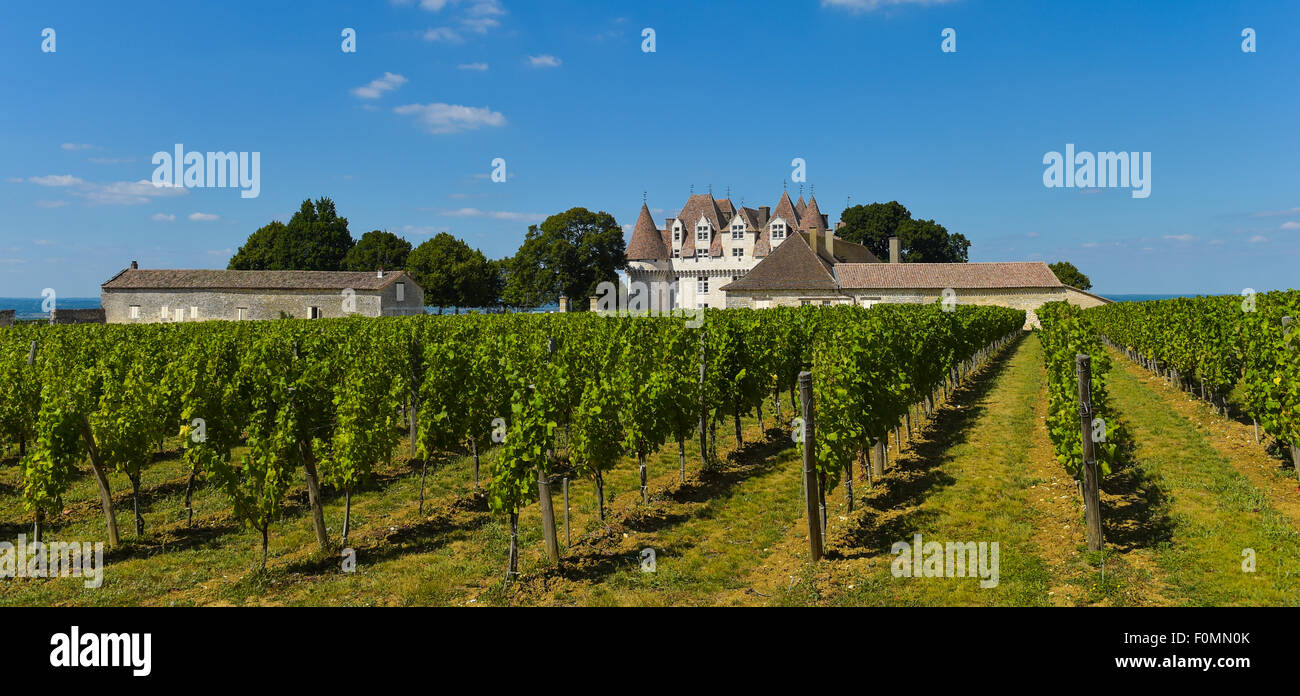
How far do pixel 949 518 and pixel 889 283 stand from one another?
2015 inches

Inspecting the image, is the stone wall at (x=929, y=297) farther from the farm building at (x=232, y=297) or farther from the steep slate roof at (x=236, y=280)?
the steep slate roof at (x=236, y=280)

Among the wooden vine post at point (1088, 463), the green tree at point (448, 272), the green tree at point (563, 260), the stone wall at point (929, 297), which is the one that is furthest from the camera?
the green tree at point (448, 272)

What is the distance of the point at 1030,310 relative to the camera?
57719mm

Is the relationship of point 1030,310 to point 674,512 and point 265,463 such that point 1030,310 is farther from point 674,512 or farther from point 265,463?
point 265,463

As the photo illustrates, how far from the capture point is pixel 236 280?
5791 cm

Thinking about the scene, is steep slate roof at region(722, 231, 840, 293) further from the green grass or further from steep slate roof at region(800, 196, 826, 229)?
the green grass

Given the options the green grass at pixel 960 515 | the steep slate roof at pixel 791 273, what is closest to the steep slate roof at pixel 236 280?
the steep slate roof at pixel 791 273

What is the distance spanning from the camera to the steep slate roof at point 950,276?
2247 inches

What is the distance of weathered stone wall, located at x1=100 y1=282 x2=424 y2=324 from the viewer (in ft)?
186

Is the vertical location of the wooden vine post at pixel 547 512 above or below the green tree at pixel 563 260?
below

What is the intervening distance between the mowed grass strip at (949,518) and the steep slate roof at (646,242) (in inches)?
2368

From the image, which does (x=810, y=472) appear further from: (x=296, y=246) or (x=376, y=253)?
(x=296, y=246)
